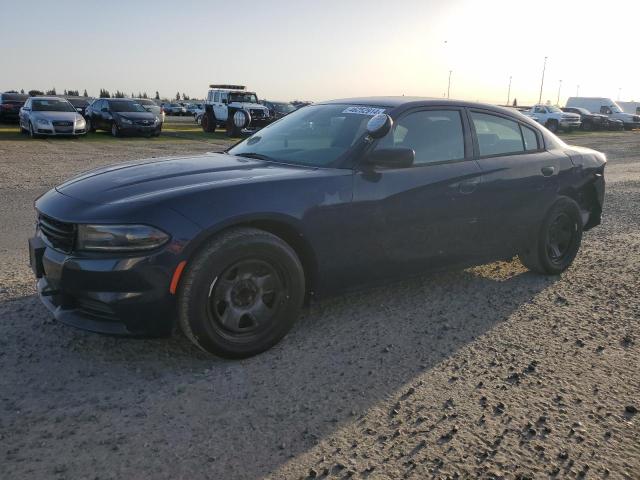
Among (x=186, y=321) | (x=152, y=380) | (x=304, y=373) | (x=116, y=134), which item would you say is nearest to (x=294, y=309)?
(x=304, y=373)

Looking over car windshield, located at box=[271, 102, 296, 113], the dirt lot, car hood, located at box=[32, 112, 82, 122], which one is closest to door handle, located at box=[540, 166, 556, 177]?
the dirt lot

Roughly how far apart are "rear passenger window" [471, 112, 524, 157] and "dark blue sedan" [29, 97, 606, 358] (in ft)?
0.04

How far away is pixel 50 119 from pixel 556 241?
19.2m

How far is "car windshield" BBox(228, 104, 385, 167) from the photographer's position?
4016 millimetres

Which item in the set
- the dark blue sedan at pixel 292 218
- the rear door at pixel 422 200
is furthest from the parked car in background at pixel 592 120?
the rear door at pixel 422 200

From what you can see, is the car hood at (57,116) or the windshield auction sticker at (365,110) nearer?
the windshield auction sticker at (365,110)

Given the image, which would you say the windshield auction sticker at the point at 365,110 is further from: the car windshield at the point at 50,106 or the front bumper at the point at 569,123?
the front bumper at the point at 569,123

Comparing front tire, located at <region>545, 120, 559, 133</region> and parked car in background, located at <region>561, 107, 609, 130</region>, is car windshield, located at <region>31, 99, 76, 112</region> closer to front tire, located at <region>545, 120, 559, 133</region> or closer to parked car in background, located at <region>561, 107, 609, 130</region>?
front tire, located at <region>545, 120, 559, 133</region>

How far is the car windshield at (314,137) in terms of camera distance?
4.02 metres

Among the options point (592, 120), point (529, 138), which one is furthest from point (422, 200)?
point (592, 120)

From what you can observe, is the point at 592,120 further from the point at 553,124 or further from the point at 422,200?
the point at 422,200

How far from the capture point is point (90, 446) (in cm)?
256

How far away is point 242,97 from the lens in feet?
91.0

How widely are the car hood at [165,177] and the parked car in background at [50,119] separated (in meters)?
18.1
